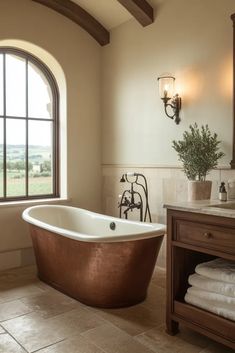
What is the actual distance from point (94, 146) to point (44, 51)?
4.21 ft

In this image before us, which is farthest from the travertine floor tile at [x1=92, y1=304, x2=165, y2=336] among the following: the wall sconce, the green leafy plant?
the wall sconce

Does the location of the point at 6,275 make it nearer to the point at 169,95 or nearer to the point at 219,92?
the point at 169,95

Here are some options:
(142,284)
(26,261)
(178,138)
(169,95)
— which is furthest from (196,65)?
(26,261)

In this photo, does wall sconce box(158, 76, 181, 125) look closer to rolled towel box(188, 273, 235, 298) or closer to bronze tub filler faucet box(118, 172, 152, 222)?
bronze tub filler faucet box(118, 172, 152, 222)

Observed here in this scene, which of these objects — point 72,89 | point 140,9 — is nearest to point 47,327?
point 72,89

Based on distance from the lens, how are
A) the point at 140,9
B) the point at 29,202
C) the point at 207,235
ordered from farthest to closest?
the point at 29,202
the point at 140,9
the point at 207,235

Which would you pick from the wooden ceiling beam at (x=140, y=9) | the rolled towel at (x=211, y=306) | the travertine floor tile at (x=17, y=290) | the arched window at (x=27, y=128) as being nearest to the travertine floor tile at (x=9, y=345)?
the travertine floor tile at (x=17, y=290)

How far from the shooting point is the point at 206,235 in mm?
2010

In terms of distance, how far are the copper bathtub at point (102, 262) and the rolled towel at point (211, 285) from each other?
0.48m

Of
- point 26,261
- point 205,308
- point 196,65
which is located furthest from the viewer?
point 26,261

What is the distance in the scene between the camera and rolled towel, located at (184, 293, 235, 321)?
1.95 meters

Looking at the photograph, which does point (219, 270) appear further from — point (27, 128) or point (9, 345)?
point (27, 128)

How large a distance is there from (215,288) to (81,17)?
3398mm

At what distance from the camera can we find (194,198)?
Answer: 2520 millimetres
